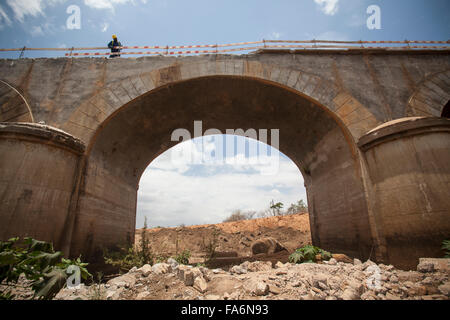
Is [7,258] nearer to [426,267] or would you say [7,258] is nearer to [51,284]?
[51,284]

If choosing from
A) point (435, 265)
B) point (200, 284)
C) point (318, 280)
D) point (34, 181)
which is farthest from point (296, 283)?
point (34, 181)

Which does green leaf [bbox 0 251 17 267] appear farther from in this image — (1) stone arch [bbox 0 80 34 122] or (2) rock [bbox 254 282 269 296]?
(1) stone arch [bbox 0 80 34 122]

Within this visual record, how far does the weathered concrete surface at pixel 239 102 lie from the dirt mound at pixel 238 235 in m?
7.11

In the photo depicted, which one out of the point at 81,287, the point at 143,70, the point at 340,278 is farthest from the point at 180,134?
the point at 340,278

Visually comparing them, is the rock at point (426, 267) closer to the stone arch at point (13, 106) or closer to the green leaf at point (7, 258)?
the green leaf at point (7, 258)

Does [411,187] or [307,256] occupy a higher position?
[411,187]

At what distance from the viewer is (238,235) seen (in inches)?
660

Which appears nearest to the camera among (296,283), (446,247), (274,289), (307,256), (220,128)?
(274,289)

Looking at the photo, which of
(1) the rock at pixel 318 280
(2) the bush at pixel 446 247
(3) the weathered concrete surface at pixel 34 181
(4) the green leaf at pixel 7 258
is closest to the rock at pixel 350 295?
(1) the rock at pixel 318 280

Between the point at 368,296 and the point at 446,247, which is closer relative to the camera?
the point at 368,296

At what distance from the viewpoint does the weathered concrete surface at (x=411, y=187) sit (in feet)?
15.9

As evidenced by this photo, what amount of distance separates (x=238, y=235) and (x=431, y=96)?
13252 mm

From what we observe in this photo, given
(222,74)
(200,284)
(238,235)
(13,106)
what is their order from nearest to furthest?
(200,284) → (13,106) → (222,74) → (238,235)

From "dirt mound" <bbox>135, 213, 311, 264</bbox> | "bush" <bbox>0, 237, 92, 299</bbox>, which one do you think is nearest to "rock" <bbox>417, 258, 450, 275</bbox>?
"bush" <bbox>0, 237, 92, 299</bbox>
